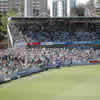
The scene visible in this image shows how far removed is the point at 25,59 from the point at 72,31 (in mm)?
12144

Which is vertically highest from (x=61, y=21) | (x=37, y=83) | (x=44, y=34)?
(x=61, y=21)

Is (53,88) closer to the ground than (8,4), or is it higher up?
closer to the ground

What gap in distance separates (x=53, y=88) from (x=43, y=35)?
15982 millimetres

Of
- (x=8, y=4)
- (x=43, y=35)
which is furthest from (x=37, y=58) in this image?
(x=8, y=4)

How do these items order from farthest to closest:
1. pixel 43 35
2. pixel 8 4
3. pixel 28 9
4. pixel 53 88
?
pixel 8 4, pixel 28 9, pixel 43 35, pixel 53 88

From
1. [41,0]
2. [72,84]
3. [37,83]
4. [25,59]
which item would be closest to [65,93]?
[72,84]

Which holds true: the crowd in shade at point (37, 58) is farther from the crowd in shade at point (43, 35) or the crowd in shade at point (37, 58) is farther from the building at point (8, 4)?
the building at point (8, 4)

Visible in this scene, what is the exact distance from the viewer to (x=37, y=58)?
66.4 feet

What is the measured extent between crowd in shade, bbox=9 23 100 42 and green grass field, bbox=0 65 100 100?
11686mm

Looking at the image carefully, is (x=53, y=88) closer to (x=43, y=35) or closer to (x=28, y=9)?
(x=43, y=35)

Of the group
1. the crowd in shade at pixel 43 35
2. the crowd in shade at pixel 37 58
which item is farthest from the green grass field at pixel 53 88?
the crowd in shade at pixel 43 35

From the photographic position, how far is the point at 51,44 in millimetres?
26938

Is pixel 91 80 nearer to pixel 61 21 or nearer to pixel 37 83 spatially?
pixel 37 83

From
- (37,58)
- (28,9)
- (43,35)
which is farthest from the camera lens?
(28,9)
